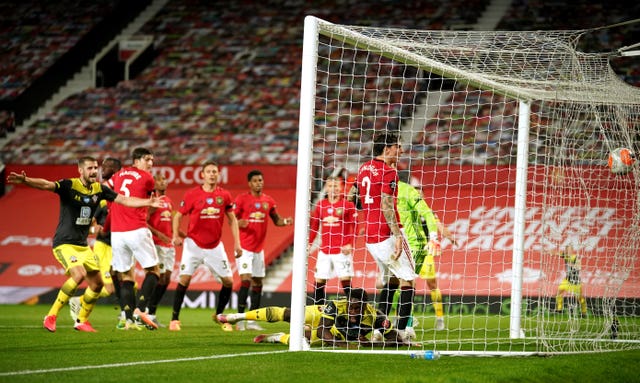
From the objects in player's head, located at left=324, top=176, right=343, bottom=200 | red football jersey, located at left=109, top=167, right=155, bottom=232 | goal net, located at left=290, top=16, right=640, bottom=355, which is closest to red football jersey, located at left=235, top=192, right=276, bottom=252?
player's head, located at left=324, top=176, right=343, bottom=200

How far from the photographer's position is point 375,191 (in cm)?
985

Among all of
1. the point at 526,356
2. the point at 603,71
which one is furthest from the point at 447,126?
the point at 526,356

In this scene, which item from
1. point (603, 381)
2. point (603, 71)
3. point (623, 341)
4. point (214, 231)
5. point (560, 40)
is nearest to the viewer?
point (603, 381)

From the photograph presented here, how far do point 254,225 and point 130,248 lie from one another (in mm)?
2078

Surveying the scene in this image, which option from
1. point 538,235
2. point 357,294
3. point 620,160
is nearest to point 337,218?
point 538,235

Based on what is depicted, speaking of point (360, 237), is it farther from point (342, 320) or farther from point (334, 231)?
point (342, 320)

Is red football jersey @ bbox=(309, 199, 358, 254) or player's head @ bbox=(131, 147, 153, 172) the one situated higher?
player's head @ bbox=(131, 147, 153, 172)

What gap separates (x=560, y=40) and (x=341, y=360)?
4.03 metres

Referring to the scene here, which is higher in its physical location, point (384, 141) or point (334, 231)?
point (384, 141)

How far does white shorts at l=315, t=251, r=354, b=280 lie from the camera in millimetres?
13180

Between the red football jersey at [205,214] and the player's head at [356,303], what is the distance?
365 centimetres

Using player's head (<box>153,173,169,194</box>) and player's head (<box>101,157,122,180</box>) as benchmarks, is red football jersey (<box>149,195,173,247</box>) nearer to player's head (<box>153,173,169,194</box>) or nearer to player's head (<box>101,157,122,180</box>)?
player's head (<box>153,173,169,194</box>)

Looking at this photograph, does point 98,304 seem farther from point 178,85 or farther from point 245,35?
point 245,35

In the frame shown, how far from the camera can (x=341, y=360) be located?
776 cm
